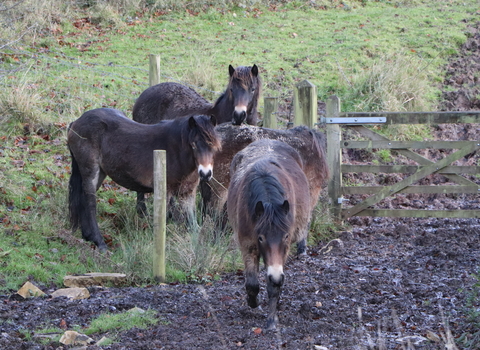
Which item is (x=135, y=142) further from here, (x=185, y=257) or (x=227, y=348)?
(x=227, y=348)

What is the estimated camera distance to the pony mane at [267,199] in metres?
4.86

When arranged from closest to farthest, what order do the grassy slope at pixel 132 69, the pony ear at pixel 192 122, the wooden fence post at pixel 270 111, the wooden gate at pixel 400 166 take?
1. the grassy slope at pixel 132 69
2. the pony ear at pixel 192 122
3. the wooden gate at pixel 400 166
4. the wooden fence post at pixel 270 111

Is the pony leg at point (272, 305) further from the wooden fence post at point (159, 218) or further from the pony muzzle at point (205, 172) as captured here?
the pony muzzle at point (205, 172)

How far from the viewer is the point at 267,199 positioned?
506cm

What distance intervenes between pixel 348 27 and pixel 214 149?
41.1 feet

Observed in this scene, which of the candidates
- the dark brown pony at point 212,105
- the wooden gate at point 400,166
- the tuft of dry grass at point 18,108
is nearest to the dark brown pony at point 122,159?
the dark brown pony at point 212,105

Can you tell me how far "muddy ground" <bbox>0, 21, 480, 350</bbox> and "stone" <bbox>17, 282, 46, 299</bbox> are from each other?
110 mm

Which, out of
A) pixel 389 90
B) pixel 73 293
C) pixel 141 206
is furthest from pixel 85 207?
pixel 389 90

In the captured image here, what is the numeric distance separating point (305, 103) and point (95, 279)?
15.2 ft

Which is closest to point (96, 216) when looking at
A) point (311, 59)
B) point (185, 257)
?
point (185, 257)

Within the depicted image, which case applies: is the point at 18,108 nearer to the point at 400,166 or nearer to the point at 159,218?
the point at 159,218

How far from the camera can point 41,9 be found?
1672 cm

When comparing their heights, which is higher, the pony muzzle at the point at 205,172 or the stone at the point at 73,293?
the pony muzzle at the point at 205,172

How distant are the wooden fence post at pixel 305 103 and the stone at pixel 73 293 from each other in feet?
15.8
